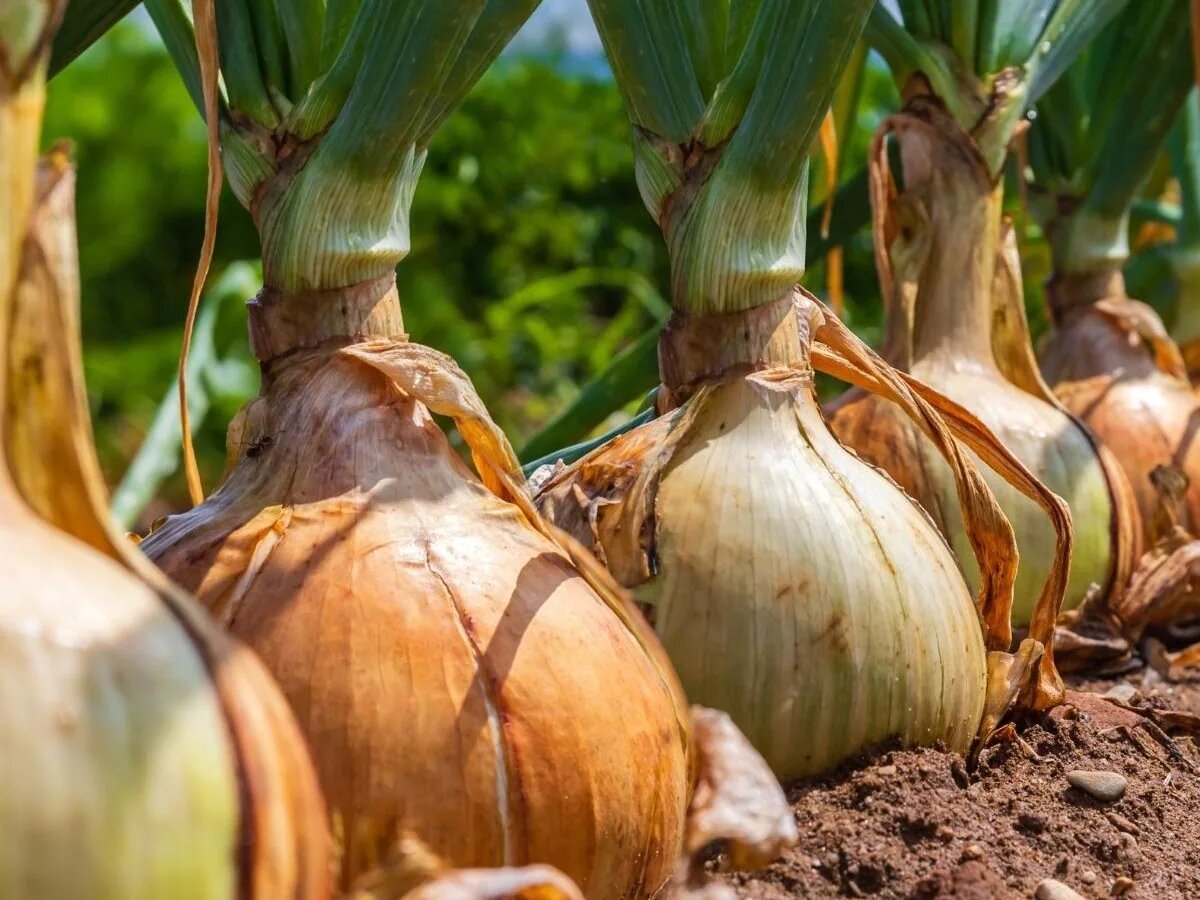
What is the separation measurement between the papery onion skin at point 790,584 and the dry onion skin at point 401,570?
0.10 m

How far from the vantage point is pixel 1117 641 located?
4.74 ft

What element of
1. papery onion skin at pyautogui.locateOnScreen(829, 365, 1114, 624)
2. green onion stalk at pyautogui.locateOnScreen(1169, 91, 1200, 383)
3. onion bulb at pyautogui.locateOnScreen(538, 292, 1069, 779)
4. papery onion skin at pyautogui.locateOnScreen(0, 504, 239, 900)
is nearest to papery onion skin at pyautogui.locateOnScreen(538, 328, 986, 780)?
onion bulb at pyautogui.locateOnScreen(538, 292, 1069, 779)

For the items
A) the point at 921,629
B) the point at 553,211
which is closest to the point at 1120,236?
the point at 921,629

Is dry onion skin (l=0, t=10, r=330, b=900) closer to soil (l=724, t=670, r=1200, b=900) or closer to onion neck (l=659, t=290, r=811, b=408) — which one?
soil (l=724, t=670, r=1200, b=900)

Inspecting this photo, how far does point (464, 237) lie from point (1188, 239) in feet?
7.70

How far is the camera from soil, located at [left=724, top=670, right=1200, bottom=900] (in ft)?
2.74

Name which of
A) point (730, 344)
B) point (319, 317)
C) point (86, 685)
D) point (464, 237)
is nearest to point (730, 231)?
point (730, 344)

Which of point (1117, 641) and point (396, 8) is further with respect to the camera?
point (1117, 641)

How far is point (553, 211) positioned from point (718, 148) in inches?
122

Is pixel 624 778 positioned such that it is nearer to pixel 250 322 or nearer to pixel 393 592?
pixel 393 592

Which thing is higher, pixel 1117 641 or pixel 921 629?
pixel 921 629

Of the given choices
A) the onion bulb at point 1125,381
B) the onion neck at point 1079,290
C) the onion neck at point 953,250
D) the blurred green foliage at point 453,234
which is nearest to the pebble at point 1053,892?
the onion neck at point 953,250

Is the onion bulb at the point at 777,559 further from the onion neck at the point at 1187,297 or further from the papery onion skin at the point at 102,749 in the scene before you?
the onion neck at the point at 1187,297

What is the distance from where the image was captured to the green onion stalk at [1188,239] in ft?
6.70
